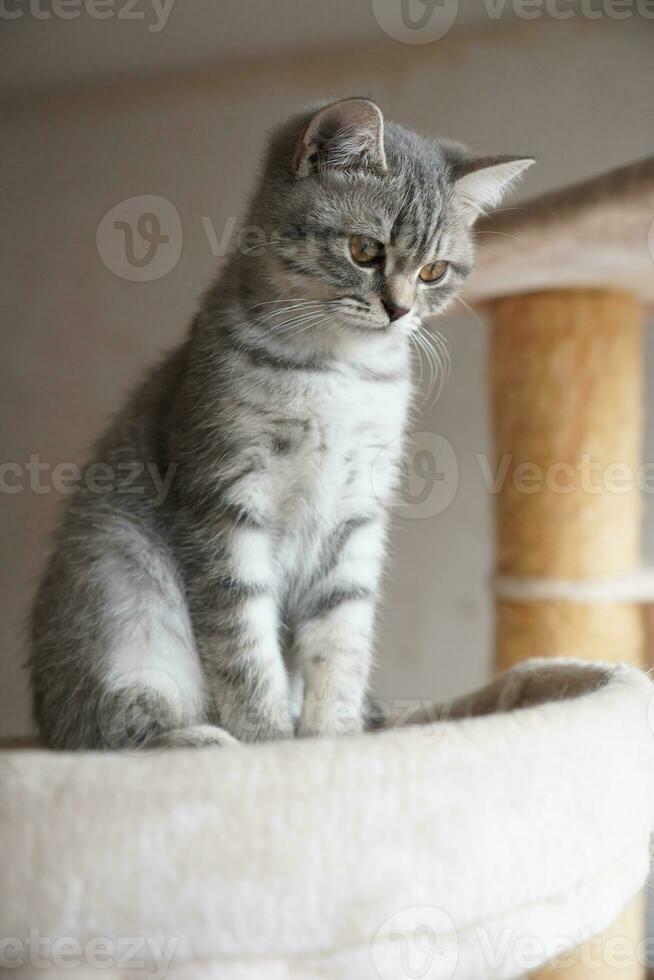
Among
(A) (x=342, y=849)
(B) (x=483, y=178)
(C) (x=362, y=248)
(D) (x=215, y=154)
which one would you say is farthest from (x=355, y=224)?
(D) (x=215, y=154)

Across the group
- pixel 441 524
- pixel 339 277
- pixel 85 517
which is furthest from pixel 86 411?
pixel 339 277

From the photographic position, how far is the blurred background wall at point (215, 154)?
1.91 metres

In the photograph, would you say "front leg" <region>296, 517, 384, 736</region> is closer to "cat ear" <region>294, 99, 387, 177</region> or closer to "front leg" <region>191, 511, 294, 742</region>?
"front leg" <region>191, 511, 294, 742</region>

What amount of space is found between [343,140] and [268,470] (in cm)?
31

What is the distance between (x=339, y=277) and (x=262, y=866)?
51 centimetres

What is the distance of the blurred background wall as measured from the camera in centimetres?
191

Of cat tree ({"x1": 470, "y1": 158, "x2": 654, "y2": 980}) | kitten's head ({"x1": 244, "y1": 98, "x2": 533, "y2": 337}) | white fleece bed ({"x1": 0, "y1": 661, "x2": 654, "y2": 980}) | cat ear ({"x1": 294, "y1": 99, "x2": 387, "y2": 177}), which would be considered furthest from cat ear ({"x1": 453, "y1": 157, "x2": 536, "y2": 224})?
white fleece bed ({"x1": 0, "y1": 661, "x2": 654, "y2": 980})

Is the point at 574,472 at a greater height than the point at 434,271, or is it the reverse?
the point at 434,271

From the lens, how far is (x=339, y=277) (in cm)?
84

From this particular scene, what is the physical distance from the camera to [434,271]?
2.97 ft

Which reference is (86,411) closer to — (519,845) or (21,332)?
(21,332)

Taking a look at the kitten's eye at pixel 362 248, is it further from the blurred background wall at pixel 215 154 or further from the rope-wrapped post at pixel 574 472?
the blurred background wall at pixel 215 154

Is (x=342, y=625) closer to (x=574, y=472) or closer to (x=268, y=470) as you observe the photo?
(x=268, y=470)

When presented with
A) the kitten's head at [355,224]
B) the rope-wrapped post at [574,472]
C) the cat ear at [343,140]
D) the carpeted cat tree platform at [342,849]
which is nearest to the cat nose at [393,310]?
the kitten's head at [355,224]
